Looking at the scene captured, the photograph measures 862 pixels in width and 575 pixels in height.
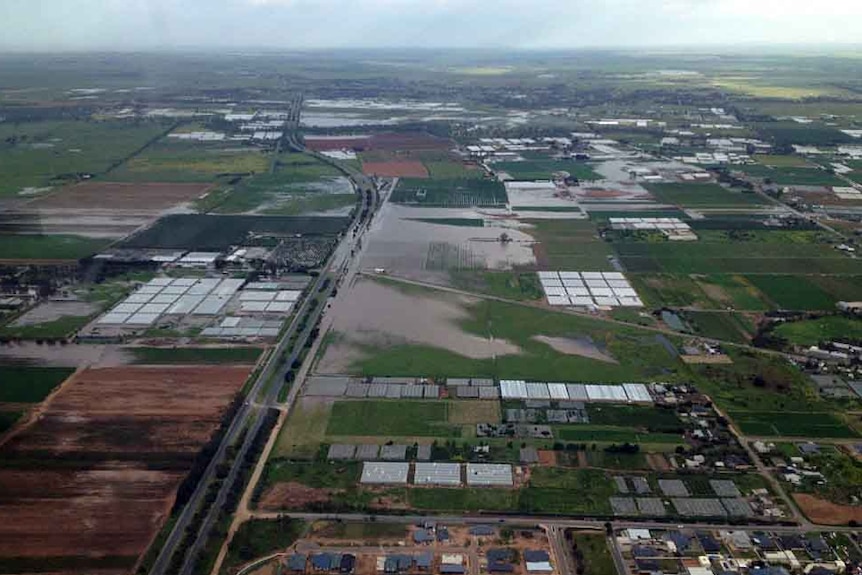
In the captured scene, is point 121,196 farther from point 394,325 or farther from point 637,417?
point 637,417

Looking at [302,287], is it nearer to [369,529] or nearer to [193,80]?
[369,529]

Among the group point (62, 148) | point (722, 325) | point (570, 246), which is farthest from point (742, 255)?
point (62, 148)

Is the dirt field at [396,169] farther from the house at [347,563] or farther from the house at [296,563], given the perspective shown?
the house at [296,563]

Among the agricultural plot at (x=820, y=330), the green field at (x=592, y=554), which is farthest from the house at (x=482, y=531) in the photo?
the agricultural plot at (x=820, y=330)

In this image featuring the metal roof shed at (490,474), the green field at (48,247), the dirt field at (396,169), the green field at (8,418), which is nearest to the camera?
the metal roof shed at (490,474)

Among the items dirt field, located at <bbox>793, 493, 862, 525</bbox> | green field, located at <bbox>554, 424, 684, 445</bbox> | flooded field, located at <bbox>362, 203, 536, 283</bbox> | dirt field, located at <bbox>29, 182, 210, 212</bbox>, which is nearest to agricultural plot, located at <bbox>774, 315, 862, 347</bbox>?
green field, located at <bbox>554, 424, 684, 445</bbox>

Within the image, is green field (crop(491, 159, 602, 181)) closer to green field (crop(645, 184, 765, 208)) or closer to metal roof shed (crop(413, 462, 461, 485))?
green field (crop(645, 184, 765, 208))
